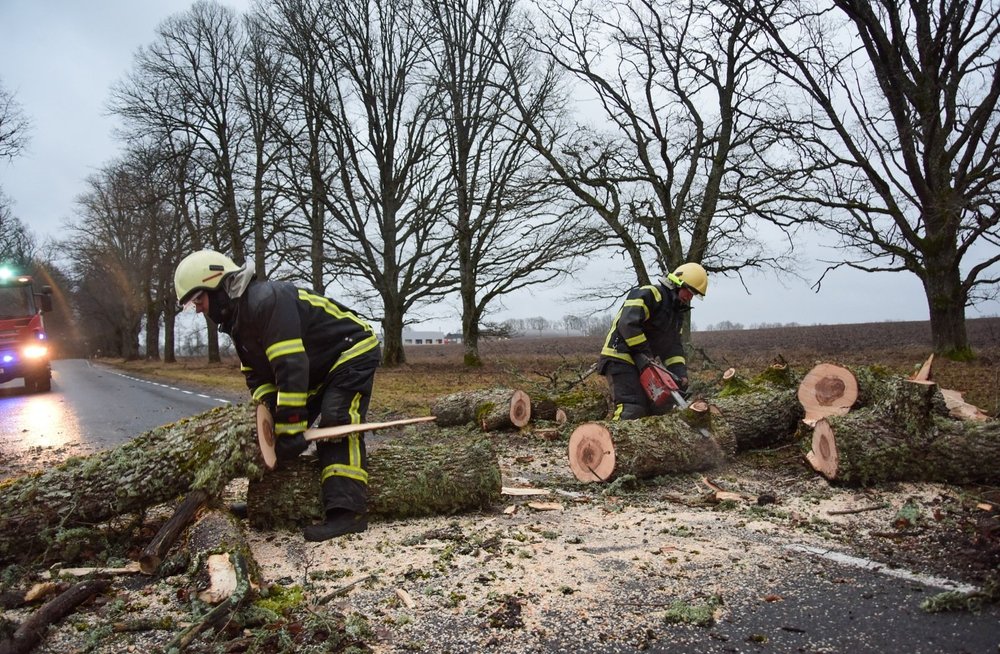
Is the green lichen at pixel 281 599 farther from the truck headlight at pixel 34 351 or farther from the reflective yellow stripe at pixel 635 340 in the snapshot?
the truck headlight at pixel 34 351

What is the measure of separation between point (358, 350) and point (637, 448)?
7.71ft

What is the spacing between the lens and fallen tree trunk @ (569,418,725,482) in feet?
16.9

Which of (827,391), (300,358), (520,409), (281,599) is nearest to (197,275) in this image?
(300,358)

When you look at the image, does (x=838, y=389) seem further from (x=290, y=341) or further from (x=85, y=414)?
(x=85, y=414)

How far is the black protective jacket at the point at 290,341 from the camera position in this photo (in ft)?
12.7

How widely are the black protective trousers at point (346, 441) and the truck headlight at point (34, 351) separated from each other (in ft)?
44.7

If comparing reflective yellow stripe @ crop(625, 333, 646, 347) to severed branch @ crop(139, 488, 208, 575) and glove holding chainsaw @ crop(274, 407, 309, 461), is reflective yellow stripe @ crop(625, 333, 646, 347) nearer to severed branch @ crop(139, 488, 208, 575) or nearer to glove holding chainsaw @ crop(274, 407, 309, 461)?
glove holding chainsaw @ crop(274, 407, 309, 461)

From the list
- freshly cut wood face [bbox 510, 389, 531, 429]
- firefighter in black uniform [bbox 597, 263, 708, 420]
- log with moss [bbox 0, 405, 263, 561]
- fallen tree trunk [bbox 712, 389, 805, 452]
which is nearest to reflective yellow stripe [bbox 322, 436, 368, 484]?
log with moss [bbox 0, 405, 263, 561]

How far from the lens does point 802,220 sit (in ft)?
48.6

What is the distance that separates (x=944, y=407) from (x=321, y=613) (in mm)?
6061

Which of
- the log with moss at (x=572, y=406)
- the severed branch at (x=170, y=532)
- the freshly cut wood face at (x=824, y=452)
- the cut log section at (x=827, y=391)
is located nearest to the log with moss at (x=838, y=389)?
the cut log section at (x=827, y=391)

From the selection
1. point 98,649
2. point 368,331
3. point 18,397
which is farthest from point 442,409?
point 18,397

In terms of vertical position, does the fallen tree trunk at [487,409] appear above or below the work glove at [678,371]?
below

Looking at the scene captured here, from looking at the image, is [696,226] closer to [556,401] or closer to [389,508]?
[556,401]
